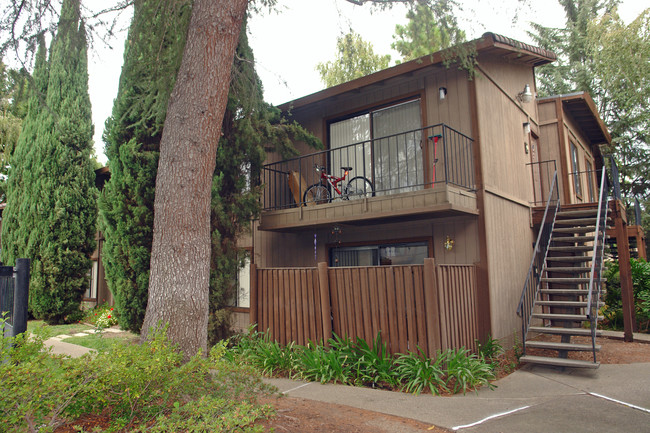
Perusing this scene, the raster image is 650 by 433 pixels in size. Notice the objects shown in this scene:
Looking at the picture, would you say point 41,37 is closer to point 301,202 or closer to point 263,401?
point 301,202

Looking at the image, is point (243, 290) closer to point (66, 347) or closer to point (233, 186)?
point (233, 186)

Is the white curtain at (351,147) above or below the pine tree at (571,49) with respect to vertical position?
below

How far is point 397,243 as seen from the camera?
902 cm

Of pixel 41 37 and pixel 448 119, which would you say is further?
pixel 448 119

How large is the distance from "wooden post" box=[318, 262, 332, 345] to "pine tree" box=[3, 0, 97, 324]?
9271 mm

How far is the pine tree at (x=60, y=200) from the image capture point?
12883 mm

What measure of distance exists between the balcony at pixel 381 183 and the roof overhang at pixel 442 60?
1.14 m

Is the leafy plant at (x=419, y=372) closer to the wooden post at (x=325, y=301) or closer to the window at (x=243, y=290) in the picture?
the wooden post at (x=325, y=301)

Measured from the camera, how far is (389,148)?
947 cm

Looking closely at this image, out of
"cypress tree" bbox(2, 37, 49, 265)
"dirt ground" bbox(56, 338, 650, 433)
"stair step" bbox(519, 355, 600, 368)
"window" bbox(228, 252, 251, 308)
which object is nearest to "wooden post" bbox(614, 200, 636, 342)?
"stair step" bbox(519, 355, 600, 368)

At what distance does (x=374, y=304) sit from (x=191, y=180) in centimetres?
320

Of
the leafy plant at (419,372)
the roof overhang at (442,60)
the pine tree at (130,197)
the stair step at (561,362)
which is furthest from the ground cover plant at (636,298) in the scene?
the pine tree at (130,197)

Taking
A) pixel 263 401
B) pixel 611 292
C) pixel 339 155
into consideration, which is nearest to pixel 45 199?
pixel 339 155

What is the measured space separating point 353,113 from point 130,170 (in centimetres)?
472
